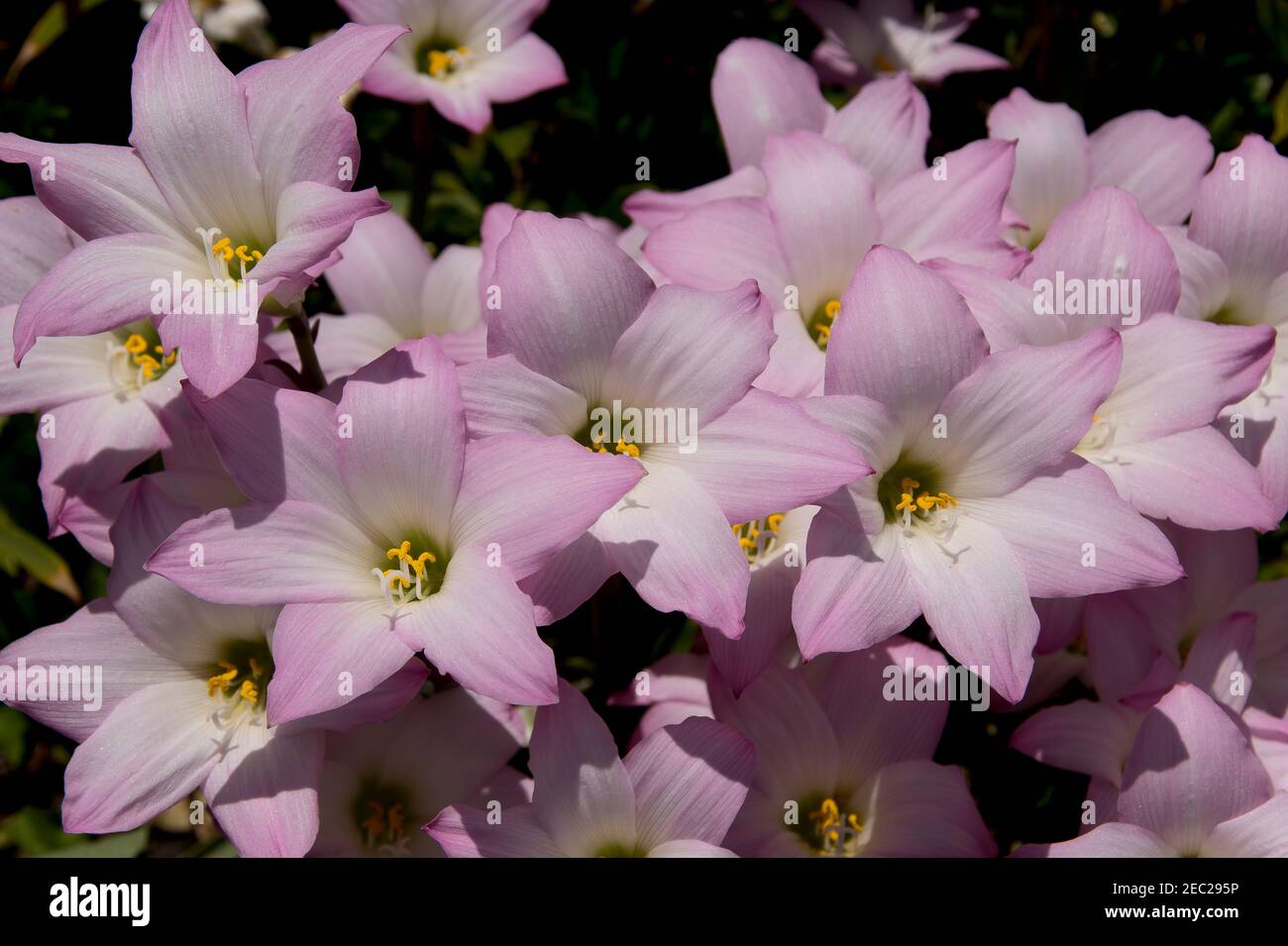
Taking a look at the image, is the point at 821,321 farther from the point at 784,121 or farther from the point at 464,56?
the point at 464,56

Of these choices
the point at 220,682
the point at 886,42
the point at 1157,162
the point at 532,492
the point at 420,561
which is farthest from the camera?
the point at 886,42

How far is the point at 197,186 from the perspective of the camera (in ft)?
4.05

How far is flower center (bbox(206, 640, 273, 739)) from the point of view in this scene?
1257mm

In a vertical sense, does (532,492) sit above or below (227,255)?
below

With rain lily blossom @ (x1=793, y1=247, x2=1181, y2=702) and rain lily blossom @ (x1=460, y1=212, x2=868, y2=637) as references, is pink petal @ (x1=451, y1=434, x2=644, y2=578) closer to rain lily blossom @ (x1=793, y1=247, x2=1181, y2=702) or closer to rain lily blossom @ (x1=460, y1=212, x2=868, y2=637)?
rain lily blossom @ (x1=460, y1=212, x2=868, y2=637)

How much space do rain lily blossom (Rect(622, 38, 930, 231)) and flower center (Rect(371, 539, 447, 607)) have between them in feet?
1.75

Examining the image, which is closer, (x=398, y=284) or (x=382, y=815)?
(x=382, y=815)

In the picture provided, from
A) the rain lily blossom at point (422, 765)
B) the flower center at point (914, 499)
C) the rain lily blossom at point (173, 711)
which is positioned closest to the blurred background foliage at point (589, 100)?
the rain lily blossom at point (173, 711)

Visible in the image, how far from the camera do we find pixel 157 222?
124 cm

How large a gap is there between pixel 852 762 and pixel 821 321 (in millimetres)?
545

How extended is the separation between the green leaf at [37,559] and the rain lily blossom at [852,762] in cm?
105

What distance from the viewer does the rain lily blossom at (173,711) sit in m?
1.16

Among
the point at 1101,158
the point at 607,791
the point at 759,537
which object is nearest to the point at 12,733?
the point at 607,791
